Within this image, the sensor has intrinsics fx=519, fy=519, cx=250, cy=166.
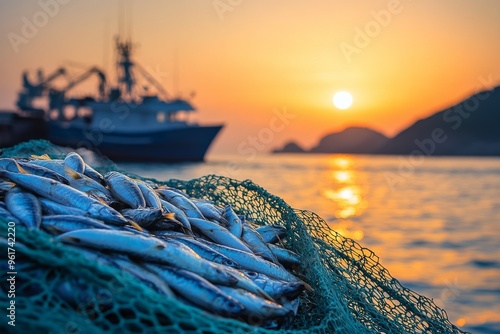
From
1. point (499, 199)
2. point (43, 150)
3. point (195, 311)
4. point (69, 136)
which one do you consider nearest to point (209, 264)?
point (195, 311)

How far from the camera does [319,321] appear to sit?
11.1ft

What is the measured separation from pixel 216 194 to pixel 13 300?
9.99ft

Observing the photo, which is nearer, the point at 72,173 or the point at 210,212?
the point at 72,173

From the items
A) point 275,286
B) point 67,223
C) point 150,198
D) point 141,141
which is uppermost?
point 141,141

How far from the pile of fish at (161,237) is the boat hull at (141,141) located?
182 ft

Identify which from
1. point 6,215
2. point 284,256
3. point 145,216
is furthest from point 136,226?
point 284,256

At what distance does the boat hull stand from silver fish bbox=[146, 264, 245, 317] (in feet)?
186

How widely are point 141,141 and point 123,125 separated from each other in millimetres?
3803

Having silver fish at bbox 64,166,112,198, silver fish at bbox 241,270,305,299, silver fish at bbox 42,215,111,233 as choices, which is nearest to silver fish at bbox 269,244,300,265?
silver fish at bbox 241,270,305,299

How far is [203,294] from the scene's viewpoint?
275 cm

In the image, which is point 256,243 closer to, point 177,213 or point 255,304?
point 177,213

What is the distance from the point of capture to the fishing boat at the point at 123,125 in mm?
Result: 59562

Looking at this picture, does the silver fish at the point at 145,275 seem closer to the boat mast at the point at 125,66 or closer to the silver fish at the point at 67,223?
the silver fish at the point at 67,223

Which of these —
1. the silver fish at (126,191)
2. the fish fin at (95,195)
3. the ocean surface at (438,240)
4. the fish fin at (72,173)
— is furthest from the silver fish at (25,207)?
the ocean surface at (438,240)
